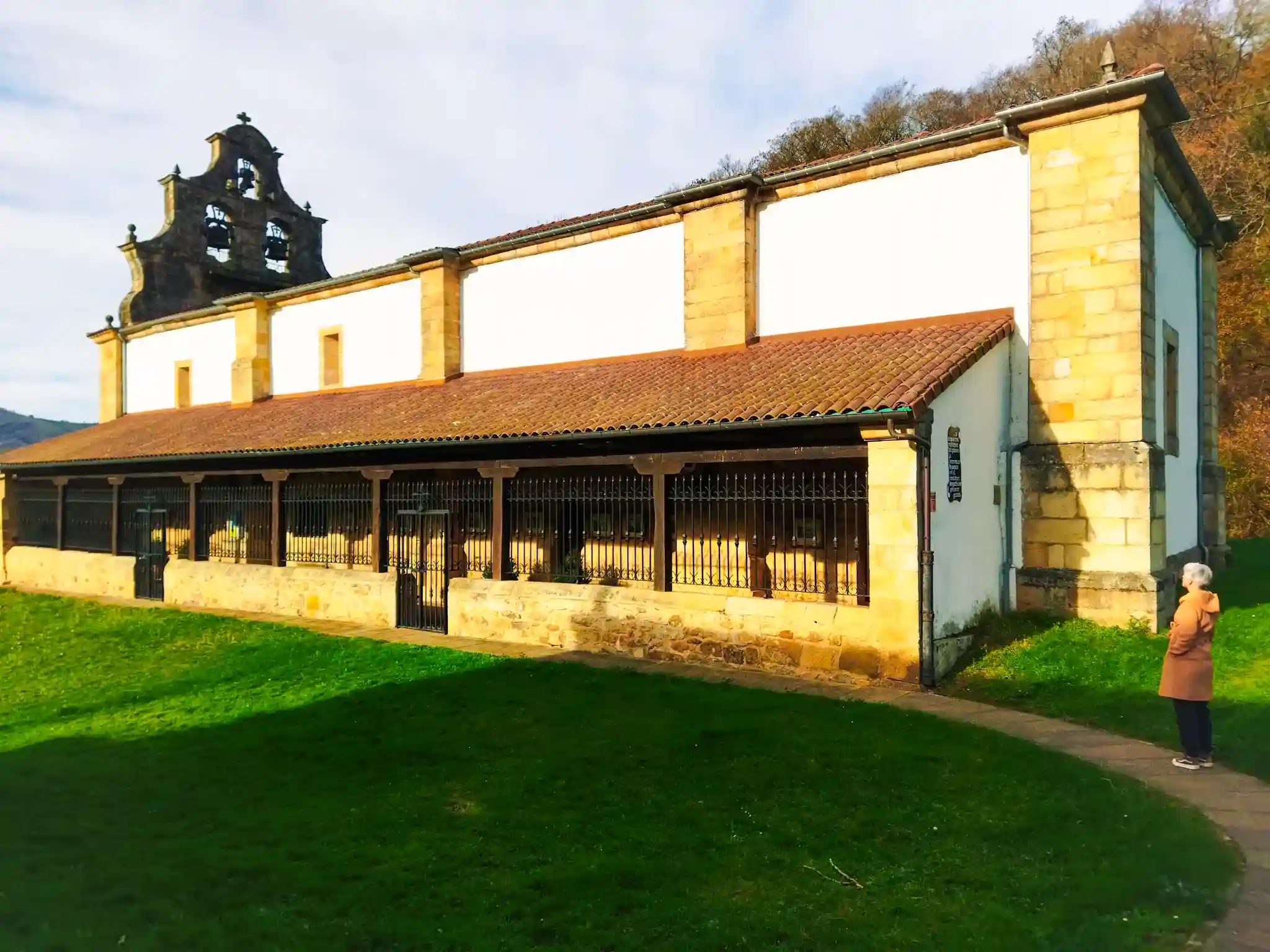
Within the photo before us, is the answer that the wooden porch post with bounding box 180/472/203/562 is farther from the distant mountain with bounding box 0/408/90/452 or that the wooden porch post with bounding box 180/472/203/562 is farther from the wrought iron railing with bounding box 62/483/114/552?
the distant mountain with bounding box 0/408/90/452

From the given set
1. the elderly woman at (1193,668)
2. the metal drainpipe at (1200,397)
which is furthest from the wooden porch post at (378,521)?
the metal drainpipe at (1200,397)

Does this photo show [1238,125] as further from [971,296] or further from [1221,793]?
[1221,793]

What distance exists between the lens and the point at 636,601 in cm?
1059

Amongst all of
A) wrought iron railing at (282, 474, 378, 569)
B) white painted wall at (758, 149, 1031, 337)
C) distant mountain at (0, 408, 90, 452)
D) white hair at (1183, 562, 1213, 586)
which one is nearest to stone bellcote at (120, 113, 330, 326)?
wrought iron railing at (282, 474, 378, 569)

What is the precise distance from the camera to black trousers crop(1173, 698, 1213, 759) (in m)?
6.11

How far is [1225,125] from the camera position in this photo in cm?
2278

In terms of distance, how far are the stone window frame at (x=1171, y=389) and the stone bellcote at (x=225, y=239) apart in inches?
955

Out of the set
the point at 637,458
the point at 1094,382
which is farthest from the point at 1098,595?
the point at 637,458

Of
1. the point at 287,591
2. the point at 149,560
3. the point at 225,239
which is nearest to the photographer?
the point at 287,591

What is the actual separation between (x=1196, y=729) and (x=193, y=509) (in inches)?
633

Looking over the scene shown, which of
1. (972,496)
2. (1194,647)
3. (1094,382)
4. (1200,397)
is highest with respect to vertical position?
(1200,397)

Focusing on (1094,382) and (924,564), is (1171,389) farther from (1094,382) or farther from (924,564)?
(924,564)

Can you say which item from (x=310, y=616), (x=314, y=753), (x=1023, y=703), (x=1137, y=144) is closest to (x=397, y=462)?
(x=310, y=616)

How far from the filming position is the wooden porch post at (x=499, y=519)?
12219 millimetres
